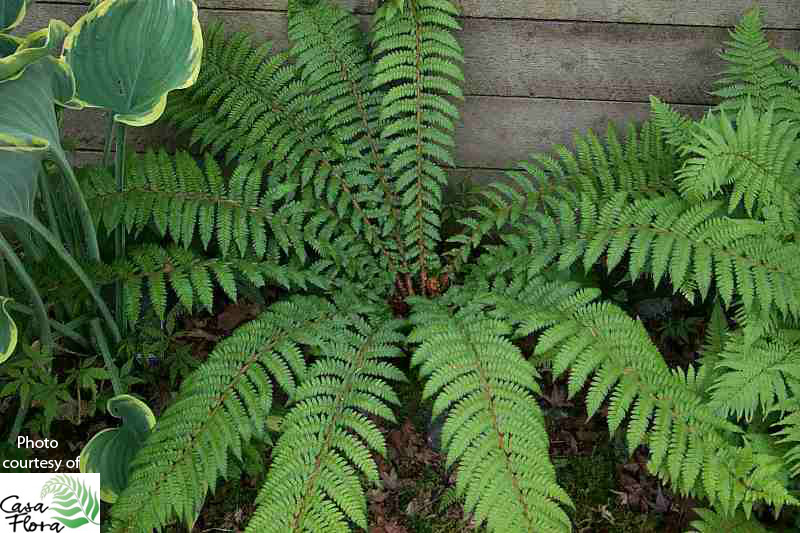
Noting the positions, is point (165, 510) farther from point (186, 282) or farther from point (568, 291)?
point (568, 291)

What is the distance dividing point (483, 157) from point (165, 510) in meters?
1.95

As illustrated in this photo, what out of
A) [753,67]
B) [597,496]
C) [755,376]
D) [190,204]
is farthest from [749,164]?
[190,204]

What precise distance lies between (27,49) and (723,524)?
238 cm

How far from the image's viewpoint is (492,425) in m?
2.13

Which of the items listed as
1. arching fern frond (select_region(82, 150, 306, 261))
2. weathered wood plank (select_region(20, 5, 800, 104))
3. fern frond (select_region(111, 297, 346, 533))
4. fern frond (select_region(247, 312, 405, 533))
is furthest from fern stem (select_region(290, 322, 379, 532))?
weathered wood plank (select_region(20, 5, 800, 104))

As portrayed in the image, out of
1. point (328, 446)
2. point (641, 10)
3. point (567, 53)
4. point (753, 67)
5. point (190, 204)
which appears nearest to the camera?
point (328, 446)

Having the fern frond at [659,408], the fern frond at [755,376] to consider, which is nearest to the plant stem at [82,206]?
the fern frond at [659,408]

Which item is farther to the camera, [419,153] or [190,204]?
[419,153]

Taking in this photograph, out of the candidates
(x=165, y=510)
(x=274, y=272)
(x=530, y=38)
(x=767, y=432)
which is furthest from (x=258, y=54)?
(x=767, y=432)

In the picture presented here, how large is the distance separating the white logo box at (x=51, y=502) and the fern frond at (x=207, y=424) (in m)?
0.19

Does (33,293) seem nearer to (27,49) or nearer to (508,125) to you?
(27,49)

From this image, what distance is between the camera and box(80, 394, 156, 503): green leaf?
2.17m

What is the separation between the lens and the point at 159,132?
3135 mm

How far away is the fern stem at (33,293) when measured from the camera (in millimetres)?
2133
